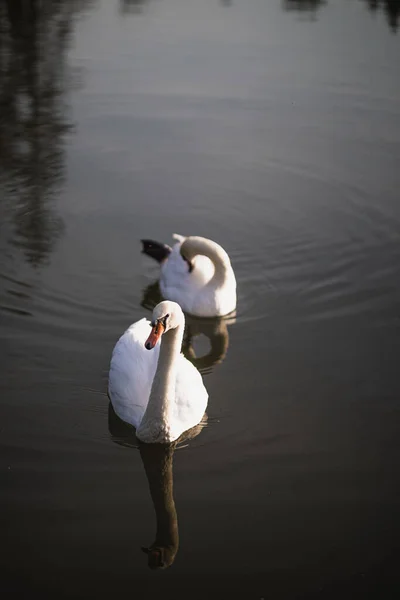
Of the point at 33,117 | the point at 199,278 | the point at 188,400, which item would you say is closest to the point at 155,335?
the point at 188,400

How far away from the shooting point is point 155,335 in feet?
22.4

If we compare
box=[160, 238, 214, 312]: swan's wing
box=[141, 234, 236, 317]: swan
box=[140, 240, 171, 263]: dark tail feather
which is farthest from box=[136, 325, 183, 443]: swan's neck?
box=[140, 240, 171, 263]: dark tail feather

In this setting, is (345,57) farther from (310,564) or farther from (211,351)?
(310,564)

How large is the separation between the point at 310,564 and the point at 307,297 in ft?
13.2

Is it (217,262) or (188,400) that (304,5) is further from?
(188,400)

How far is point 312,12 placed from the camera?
71.2 feet

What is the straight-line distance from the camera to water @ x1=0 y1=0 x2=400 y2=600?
616cm

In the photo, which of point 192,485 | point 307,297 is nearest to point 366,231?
point 307,297

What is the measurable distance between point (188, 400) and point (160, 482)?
77cm

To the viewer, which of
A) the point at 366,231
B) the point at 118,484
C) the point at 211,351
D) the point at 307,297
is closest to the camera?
the point at 118,484

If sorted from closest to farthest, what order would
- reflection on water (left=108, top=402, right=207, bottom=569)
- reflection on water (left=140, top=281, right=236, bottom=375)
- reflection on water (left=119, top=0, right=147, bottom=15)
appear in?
reflection on water (left=108, top=402, right=207, bottom=569), reflection on water (left=140, top=281, right=236, bottom=375), reflection on water (left=119, top=0, right=147, bottom=15)

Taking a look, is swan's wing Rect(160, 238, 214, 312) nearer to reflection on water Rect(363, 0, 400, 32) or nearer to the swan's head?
the swan's head

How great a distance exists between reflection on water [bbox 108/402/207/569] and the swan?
2.01 m

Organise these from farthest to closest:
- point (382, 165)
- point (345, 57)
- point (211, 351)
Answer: point (345, 57), point (382, 165), point (211, 351)
